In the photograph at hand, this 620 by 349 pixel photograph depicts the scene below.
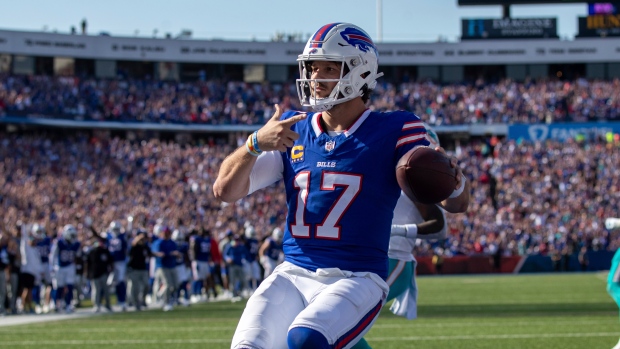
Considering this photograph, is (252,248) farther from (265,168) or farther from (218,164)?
(265,168)

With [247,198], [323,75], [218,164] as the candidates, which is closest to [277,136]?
[323,75]

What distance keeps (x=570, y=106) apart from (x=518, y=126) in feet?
11.7

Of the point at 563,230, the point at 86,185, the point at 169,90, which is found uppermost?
the point at 169,90

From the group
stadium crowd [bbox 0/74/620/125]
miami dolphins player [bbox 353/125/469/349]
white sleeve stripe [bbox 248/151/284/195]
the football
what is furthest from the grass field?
stadium crowd [bbox 0/74/620/125]

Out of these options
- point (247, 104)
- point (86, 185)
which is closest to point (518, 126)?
point (247, 104)

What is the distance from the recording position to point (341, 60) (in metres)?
4.31

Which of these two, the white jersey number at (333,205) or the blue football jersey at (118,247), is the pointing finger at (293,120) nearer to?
the white jersey number at (333,205)

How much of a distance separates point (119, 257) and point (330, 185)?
14408mm

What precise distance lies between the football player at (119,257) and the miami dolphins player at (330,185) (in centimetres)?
1398

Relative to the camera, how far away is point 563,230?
109ft

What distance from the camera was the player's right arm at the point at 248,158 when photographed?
3.97 m

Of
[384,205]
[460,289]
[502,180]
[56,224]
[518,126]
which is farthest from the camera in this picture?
[518,126]

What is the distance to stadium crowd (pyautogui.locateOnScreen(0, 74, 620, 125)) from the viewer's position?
41.9 m

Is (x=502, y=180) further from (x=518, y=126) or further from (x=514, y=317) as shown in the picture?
(x=514, y=317)
